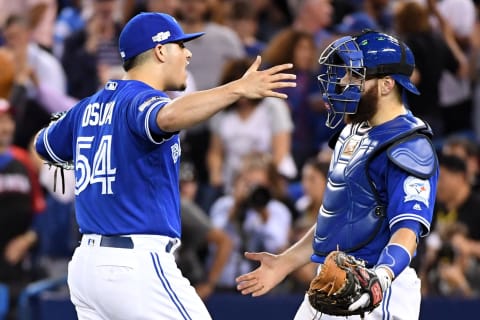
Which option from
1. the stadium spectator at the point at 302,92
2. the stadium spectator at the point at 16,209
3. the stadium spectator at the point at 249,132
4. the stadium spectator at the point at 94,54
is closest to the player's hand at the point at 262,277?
the stadium spectator at the point at 16,209

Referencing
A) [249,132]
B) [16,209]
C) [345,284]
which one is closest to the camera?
[345,284]

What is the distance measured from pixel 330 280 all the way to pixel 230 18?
720 cm

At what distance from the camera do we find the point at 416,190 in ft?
16.9

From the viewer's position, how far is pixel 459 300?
8.77 m

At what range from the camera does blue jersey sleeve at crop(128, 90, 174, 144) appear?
5391 millimetres

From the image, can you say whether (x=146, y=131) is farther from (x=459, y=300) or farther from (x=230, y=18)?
(x=230, y=18)

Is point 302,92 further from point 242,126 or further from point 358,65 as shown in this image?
point 358,65

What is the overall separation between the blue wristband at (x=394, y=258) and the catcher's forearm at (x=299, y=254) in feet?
3.15

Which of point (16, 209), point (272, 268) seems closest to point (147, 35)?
point (272, 268)

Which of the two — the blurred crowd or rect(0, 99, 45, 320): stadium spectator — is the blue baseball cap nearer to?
the blurred crowd

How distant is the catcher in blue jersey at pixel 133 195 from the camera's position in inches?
219

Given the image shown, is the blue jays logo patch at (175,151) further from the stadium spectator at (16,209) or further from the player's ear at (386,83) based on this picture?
the stadium spectator at (16,209)

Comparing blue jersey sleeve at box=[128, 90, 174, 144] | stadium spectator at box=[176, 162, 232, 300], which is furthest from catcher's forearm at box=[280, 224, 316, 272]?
stadium spectator at box=[176, 162, 232, 300]

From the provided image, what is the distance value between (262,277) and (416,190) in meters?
1.08
